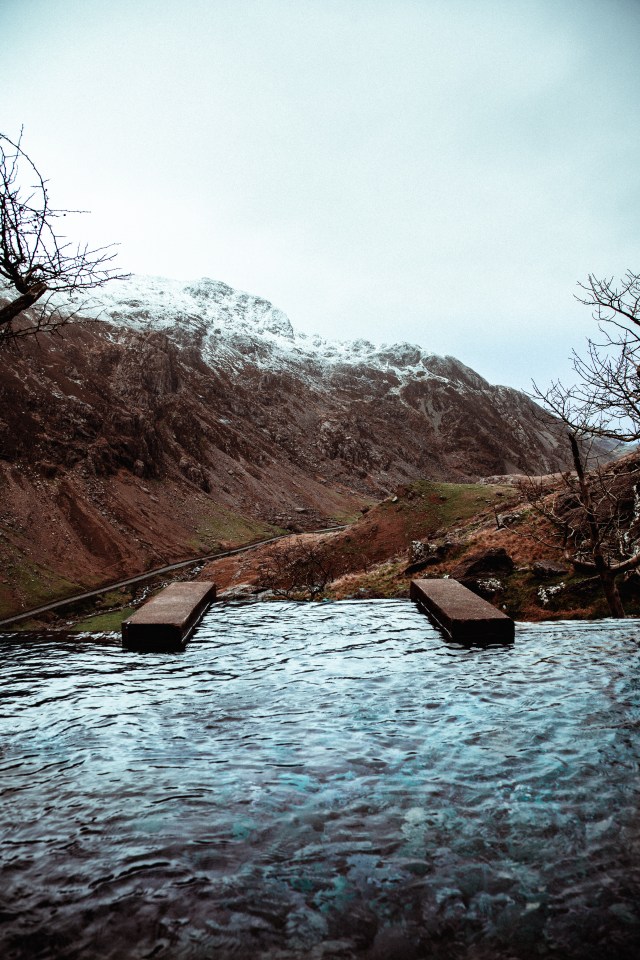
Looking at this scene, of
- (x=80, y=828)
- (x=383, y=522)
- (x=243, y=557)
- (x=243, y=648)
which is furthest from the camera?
(x=243, y=557)

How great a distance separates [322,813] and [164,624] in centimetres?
518

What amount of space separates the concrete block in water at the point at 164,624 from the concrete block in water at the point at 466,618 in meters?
4.42

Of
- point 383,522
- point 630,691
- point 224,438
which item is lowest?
point 630,691

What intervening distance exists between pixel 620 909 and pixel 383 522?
3283 centimetres

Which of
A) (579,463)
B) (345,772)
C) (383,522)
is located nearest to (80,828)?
(345,772)

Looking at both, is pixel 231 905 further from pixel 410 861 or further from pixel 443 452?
pixel 443 452

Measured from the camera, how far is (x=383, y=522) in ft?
116

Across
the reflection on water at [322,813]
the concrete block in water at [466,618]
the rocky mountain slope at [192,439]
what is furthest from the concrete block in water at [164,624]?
the rocky mountain slope at [192,439]

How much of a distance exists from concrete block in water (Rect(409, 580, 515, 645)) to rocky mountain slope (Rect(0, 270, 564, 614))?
883 cm

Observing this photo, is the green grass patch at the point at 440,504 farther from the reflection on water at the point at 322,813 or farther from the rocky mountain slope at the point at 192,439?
the reflection on water at the point at 322,813

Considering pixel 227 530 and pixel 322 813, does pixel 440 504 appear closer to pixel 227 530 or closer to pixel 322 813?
pixel 322 813

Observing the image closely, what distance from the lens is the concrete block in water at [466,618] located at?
8.30m

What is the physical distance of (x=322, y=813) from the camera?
142 inches

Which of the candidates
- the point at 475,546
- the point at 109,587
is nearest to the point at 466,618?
the point at 475,546
